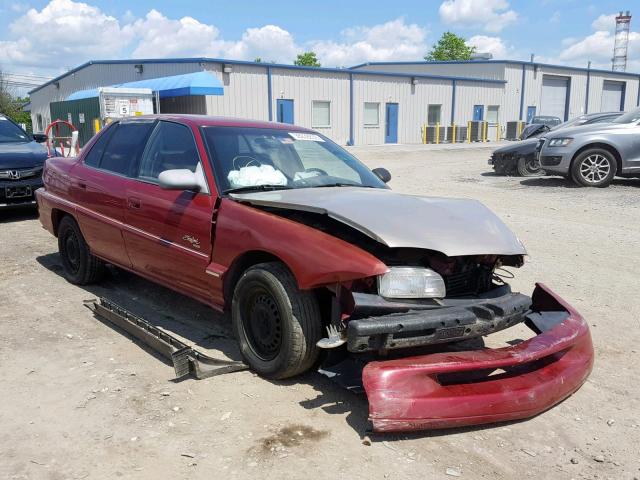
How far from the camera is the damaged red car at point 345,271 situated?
2.93 metres

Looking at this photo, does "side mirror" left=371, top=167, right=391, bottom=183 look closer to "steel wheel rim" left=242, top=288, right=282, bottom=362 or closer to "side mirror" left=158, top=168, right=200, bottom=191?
"side mirror" left=158, top=168, right=200, bottom=191

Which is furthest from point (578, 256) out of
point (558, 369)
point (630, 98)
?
point (630, 98)

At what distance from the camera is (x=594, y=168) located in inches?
456

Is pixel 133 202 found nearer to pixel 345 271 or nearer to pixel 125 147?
pixel 125 147

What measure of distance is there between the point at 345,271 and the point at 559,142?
10.3 meters

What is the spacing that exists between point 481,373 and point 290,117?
27067 millimetres

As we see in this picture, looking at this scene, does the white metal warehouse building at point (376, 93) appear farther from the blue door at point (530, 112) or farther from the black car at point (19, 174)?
the black car at point (19, 174)

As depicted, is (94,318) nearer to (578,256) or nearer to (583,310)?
(583,310)

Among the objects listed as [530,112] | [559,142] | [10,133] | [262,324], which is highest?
[530,112]

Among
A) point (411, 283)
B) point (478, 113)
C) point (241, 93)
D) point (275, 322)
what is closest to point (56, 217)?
point (275, 322)

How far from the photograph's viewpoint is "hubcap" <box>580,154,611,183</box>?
37.7 ft

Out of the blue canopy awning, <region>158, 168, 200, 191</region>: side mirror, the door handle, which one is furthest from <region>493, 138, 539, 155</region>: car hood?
the blue canopy awning

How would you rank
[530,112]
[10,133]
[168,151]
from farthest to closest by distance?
[530,112] < [10,133] < [168,151]

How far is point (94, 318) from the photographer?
15.3 feet
